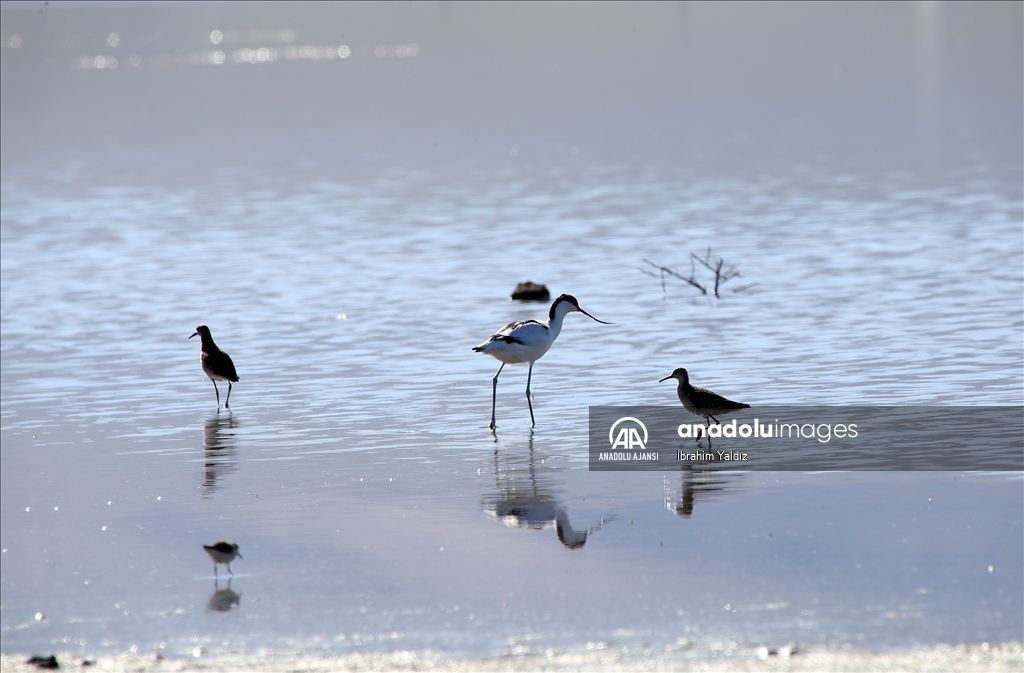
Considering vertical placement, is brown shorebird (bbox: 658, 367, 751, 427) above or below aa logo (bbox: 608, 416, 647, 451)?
above

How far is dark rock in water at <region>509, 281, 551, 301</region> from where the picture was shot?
63.6 feet

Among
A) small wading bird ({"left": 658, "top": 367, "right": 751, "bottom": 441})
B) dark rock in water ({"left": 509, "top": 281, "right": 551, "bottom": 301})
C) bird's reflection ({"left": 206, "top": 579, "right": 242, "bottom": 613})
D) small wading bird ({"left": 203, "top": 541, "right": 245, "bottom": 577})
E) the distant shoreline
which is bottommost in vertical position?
the distant shoreline

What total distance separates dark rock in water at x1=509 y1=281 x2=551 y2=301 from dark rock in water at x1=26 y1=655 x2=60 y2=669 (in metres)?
12.2

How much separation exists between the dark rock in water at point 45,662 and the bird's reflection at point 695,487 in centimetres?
403

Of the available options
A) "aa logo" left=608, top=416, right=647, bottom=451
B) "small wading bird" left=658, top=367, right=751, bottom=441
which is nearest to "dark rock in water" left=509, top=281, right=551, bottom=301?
Answer: "aa logo" left=608, top=416, right=647, bottom=451

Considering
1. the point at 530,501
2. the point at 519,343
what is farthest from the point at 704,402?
the point at 530,501

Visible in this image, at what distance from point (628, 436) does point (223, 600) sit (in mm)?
4284

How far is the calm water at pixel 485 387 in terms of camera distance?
8.27m

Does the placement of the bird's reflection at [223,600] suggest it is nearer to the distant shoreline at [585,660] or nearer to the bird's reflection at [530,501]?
the distant shoreline at [585,660]

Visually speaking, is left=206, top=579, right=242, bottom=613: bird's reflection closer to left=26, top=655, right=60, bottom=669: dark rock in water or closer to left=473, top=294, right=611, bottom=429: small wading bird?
left=26, top=655, right=60, bottom=669: dark rock in water

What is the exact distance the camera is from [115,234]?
28.8 m

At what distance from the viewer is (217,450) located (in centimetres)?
1217

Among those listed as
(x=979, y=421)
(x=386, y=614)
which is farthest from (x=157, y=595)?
(x=979, y=421)

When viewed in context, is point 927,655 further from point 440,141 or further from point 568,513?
point 440,141
